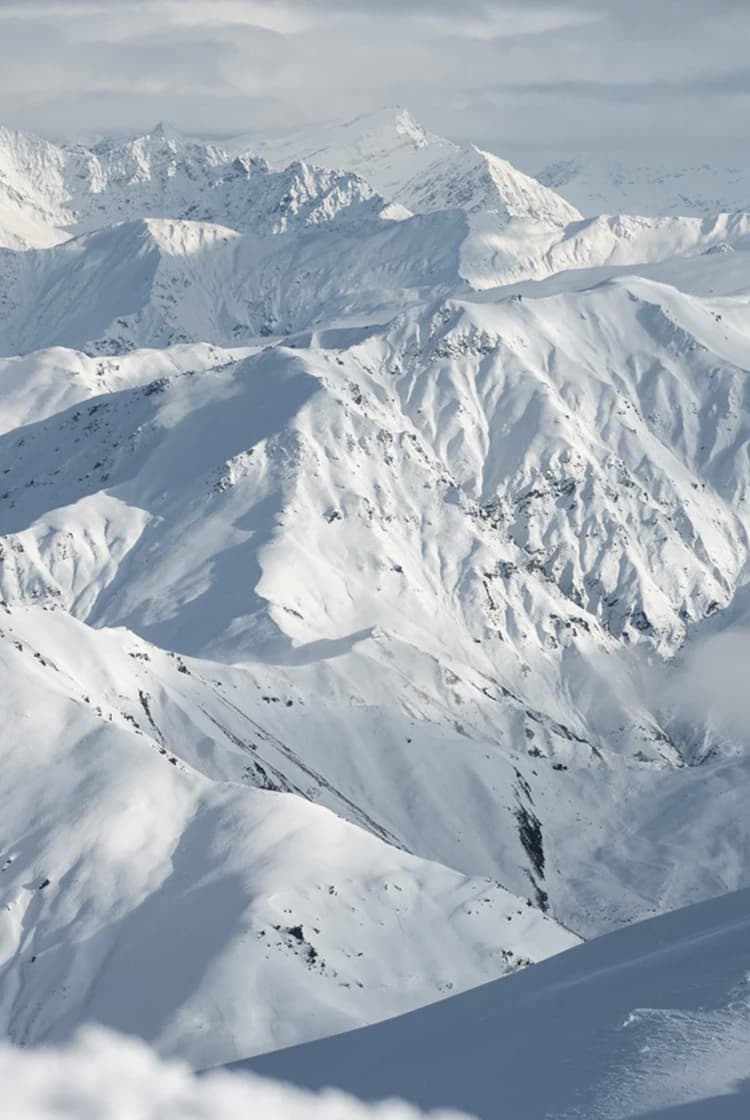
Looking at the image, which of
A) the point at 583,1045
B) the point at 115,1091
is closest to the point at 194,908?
the point at 583,1045

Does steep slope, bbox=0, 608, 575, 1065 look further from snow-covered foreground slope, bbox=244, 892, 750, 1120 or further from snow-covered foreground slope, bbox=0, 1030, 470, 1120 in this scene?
snow-covered foreground slope, bbox=0, 1030, 470, 1120

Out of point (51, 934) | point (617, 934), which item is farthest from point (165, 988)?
point (617, 934)

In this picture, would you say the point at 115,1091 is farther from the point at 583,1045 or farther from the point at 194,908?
the point at 194,908

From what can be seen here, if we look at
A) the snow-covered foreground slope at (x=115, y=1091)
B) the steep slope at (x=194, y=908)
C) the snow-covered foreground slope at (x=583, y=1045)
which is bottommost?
the steep slope at (x=194, y=908)

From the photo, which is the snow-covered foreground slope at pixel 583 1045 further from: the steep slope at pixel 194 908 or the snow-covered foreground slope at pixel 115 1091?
the steep slope at pixel 194 908

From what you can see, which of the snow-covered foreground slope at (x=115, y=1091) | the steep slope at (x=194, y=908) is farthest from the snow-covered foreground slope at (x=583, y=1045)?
the steep slope at (x=194, y=908)

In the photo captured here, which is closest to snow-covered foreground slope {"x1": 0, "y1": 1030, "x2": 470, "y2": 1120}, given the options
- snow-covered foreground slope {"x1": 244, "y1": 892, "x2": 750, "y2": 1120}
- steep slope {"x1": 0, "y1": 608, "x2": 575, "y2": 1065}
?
snow-covered foreground slope {"x1": 244, "y1": 892, "x2": 750, "y2": 1120}

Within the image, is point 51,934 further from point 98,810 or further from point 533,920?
point 533,920
